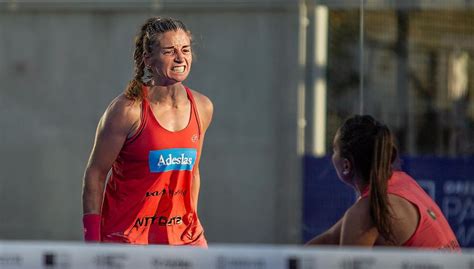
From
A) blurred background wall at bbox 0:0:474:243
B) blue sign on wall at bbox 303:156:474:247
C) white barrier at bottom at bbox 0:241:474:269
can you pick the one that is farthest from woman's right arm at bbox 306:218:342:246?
blurred background wall at bbox 0:0:474:243

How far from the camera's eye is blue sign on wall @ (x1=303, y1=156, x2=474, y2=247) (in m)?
9.29

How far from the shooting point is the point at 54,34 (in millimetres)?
10422

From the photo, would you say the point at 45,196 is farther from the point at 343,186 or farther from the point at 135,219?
the point at 135,219

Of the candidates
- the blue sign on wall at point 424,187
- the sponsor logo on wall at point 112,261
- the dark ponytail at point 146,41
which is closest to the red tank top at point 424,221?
the sponsor logo on wall at point 112,261

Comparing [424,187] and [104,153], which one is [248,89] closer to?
[424,187]

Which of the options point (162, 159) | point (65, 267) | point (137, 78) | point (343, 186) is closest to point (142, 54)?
point (137, 78)

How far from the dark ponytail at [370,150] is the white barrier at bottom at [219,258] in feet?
3.26

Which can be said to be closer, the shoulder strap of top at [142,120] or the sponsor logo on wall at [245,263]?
the sponsor logo on wall at [245,263]

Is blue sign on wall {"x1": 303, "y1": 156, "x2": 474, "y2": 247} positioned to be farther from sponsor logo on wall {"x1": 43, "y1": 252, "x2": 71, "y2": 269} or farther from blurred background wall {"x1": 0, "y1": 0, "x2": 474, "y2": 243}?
sponsor logo on wall {"x1": 43, "y1": 252, "x2": 71, "y2": 269}

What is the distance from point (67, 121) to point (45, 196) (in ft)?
2.31

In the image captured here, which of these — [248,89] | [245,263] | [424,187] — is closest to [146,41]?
[245,263]

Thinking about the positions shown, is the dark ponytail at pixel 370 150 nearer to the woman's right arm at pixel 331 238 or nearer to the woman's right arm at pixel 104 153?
the woman's right arm at pixel 331 238

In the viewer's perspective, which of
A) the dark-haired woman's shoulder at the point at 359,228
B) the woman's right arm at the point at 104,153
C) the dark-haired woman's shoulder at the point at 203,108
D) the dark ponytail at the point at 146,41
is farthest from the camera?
the dark-haired woman's shoulder at the point at 203,108

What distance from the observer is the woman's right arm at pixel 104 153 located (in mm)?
4734
